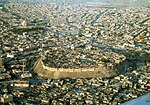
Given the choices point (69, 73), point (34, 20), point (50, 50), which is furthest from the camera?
point (34, 20)

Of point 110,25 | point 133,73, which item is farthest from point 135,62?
point 110,25

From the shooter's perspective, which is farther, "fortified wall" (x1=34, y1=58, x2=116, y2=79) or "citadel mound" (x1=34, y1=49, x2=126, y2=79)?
"citadel mound" (x1=34, y1=49, x2=126, y2=79)

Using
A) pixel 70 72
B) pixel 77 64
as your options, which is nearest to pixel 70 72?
pixel 70 72

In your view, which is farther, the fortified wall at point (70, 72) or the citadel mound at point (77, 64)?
the citadel mound at point (77, 64)

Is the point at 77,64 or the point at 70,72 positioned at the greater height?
the point at 77,64

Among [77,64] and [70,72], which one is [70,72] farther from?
[77,64]

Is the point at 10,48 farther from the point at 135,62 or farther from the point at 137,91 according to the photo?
the point at 137,91

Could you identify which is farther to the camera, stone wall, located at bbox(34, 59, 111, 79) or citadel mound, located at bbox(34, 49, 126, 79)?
citadel mound, located at bbox(34, 49, 126, 79)

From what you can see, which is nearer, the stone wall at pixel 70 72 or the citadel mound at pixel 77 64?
the stone wall at pixel 70 72
